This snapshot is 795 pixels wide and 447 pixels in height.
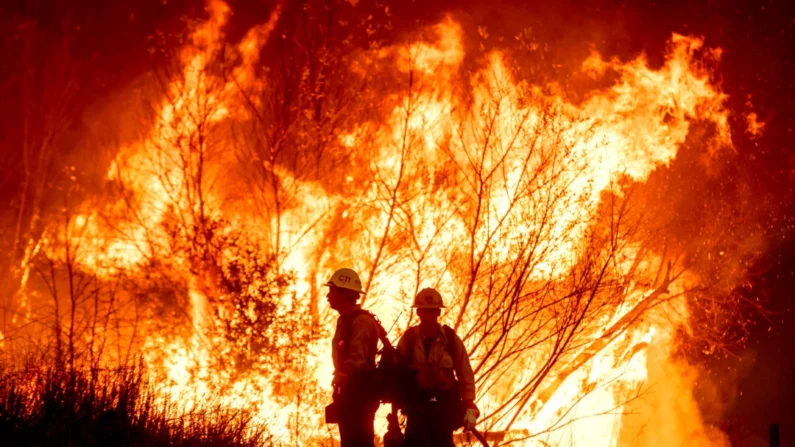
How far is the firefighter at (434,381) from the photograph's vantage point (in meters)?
7.09

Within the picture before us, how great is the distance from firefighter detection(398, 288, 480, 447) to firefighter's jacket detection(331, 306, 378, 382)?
30 centimetres

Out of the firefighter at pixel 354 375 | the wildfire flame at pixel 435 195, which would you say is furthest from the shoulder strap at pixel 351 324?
the wildfire flame at pixel 435 195

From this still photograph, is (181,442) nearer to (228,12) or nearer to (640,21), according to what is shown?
(228,12)

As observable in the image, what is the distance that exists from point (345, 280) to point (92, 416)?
7.91 feet

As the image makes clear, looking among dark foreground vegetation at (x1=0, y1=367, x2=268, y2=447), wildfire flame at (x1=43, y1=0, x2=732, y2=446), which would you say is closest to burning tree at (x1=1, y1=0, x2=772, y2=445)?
wildfire flame at (x1=43, y1=0, x2=732, y2=446)

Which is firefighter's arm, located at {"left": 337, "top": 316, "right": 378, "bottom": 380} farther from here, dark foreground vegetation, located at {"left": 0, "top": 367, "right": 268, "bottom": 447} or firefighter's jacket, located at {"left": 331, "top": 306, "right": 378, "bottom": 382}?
dark foreground vegetation, located at {"left": 0, "top": 367, "right": 268, "bottom": 447}

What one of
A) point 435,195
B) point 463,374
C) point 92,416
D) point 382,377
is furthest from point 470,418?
point 435,195

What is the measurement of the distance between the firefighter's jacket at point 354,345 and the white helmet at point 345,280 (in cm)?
22

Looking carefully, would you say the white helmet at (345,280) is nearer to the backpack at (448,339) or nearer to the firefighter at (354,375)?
the firefighter at (354,375)

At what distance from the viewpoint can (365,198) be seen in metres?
14.6

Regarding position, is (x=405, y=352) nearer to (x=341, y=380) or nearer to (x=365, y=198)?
(x=341, y=380)

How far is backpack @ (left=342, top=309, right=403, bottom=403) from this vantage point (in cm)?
708

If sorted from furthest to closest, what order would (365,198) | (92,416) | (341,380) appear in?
(365,198)
(341,380)
(92,416)

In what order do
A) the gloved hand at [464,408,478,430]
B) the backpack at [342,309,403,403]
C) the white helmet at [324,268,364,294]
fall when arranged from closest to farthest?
the gloved hand at [464,408,478,430], the backpack at [342,309,403,403], the white helmet at [324,268,364,294]
